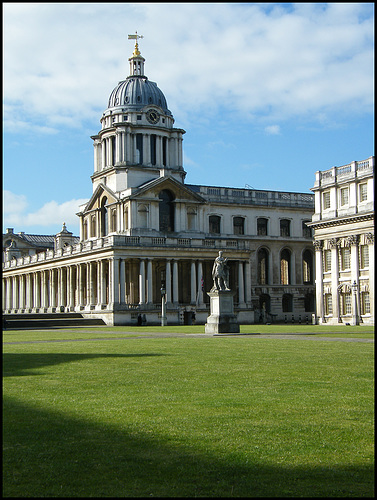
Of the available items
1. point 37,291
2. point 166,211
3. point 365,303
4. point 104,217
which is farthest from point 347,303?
point 37,291

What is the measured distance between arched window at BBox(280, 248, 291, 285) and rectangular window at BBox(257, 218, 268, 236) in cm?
425

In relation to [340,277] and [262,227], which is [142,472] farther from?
[262,227]

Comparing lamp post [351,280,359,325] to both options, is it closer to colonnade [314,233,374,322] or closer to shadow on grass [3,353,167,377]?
colonnade [314,233,374,322]

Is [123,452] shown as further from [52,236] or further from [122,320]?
[52,236]

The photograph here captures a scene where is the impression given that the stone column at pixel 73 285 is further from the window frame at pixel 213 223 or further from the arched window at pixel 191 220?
the window frame at pixel 213 223

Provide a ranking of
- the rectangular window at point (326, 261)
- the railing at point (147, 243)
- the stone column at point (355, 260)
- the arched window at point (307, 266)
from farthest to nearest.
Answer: the arched window at point (307, 266), the railing at point (147, 243), the rectangular window at point (326, 261), the stone column at point (355, 260)

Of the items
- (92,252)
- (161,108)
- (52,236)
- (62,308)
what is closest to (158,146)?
(161,108)

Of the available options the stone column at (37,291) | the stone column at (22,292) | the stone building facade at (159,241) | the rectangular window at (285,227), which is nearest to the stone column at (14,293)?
the stone column at (22,292)

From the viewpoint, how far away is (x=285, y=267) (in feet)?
349

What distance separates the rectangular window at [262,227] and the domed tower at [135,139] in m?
13.7

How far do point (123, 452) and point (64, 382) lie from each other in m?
8.11

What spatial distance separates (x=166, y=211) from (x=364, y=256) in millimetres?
28807

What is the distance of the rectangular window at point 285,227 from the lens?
107 meters

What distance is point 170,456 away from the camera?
10.4 meters
